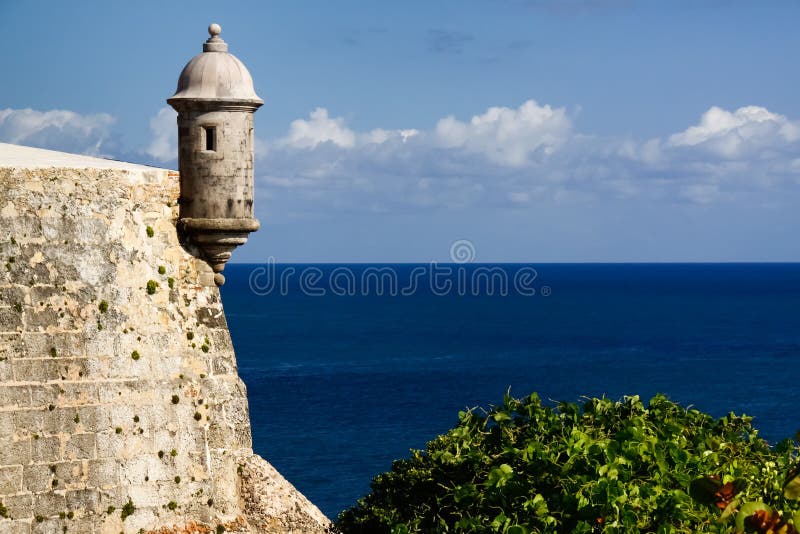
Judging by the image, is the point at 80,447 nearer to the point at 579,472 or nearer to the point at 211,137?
the point at 211,137

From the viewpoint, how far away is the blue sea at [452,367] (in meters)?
58.1

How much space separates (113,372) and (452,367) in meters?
67.9

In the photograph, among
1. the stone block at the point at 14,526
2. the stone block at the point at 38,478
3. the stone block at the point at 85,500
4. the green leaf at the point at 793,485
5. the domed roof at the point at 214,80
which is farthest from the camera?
the domed roof at the point at 214,80

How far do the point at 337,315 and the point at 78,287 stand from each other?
118524 mm

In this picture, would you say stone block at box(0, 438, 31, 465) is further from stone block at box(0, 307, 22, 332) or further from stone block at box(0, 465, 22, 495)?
stone block at box(0, 307, 22, 332)

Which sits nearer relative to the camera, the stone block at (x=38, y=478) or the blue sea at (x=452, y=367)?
the stone block at (x=38, y=478)

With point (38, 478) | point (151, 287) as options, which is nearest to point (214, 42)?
point (151, 287)

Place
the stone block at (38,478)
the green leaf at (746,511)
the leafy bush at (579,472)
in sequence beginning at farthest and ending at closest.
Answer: the stone block at (38,478)
the leafy bush at (579,472)
the green leaf at (746,511)

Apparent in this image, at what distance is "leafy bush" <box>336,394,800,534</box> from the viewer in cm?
1211

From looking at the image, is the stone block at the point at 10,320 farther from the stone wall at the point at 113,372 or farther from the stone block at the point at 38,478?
the stone block at the point at 38,478

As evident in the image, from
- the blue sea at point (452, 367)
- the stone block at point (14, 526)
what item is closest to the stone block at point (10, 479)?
the stone block at point (14, 526)

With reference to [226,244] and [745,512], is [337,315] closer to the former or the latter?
[226,244]

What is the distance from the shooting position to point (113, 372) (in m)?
16.7

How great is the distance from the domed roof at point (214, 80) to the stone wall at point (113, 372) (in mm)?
1489
